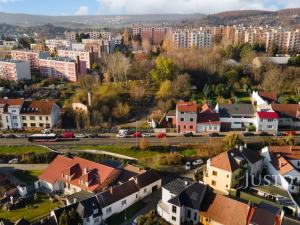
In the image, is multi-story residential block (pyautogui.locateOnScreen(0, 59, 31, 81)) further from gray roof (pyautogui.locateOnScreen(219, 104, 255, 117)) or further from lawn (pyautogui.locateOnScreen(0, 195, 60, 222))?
lawn (pyautogui.locateOnScreen(0, 195, 60, 222))

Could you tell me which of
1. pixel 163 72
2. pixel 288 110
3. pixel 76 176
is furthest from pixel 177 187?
pixel 163 72

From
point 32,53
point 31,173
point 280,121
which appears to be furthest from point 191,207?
point 32,53

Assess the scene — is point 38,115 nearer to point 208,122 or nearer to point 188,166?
point 188,166

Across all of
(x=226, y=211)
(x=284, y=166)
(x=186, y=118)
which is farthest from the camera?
(x=186, y=118)

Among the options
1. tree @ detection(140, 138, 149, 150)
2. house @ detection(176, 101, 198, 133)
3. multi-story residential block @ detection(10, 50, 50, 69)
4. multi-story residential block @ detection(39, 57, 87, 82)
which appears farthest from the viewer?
multi-story residential block @ detection(10, 50, 50, 69)

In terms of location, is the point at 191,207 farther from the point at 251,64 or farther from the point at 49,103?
the point at 251,64

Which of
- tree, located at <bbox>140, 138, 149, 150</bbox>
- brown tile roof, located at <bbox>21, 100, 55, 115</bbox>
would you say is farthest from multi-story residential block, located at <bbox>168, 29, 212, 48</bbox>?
tree, located at <bbox>140, 138, 149, 150</bbox>
